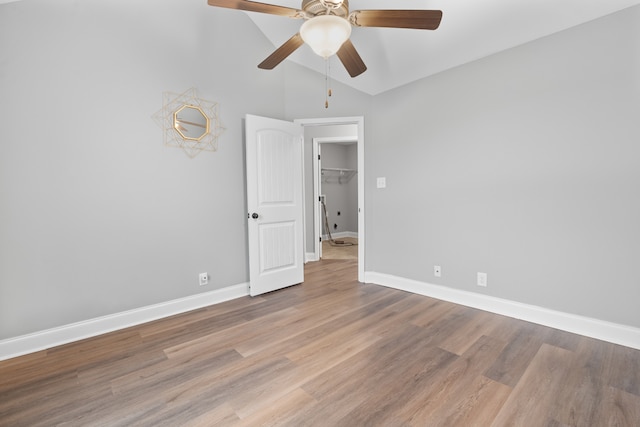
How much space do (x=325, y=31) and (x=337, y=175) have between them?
18.8ft

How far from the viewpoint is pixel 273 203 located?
3424mm

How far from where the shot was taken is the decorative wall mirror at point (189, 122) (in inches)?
107

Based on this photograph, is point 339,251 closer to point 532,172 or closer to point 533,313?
point 533,313

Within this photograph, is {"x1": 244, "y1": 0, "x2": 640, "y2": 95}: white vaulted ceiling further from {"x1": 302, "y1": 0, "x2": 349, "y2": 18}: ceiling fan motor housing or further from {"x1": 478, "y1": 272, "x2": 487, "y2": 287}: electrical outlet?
{"x1": 478, "y1": 272, "x2": 487, "y2": 287}: electrical outlet

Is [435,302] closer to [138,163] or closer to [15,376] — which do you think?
[138,163]

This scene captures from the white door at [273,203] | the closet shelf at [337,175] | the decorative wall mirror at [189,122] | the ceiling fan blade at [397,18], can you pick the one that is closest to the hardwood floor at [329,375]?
the white door at [273,203]

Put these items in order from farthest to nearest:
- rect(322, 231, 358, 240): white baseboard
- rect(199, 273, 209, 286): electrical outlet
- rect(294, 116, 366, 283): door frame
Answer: rect(322, 231, 358, 240): white baseboard, rect(294, 116, 366, 283): door frame, rect(199, 273, 209, 286): electrical outlet

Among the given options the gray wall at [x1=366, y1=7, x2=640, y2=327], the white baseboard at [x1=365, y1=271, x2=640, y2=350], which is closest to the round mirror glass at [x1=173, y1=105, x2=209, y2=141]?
the gray wall at [x1=366, y1=7, x2=640, y2=327]

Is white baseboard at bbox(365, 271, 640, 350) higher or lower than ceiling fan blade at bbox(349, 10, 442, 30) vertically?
lower

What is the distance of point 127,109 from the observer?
250 centimetres

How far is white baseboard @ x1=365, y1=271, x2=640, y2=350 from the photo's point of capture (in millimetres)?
2139

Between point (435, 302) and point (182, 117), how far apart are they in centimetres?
319

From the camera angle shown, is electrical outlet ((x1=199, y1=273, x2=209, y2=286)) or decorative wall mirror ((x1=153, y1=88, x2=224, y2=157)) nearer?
decorative wall mirror ((x1=153, y1=88, x2=224, y2=157))

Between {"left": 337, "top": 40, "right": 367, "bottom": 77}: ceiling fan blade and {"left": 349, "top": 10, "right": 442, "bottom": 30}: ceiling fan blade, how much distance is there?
21 centimetres
